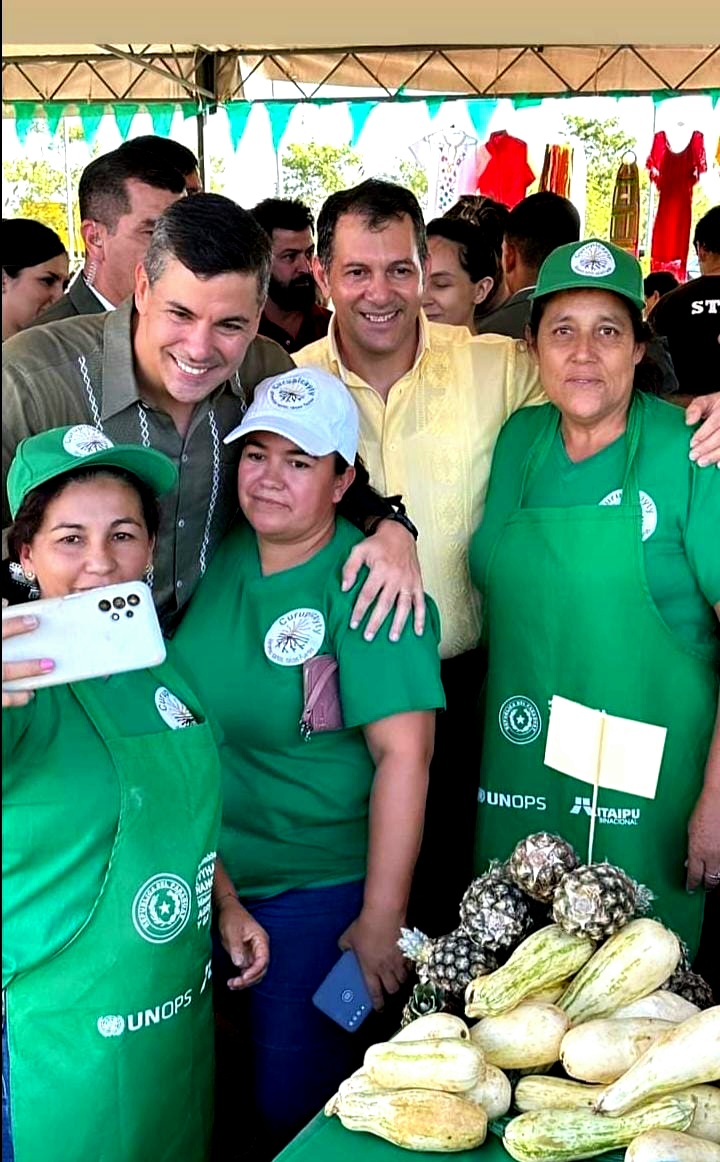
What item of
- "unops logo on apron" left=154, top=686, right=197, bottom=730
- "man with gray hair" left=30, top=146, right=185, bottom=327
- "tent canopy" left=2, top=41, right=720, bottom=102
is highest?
"tent canopy" left=2, top=41, right=720, bottom=102

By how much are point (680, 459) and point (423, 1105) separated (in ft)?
4.45

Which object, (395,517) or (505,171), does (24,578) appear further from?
(505,171)

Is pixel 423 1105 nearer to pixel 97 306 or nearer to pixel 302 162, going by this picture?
pixel 97 306

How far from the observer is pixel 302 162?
11.5 metres

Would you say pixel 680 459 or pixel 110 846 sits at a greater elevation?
pixel 680 459

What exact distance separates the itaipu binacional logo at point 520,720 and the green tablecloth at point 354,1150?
1094 millimetres

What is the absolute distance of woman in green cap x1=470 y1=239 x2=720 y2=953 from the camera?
2.33 m

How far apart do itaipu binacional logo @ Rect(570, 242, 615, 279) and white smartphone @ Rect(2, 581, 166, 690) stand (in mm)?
1373

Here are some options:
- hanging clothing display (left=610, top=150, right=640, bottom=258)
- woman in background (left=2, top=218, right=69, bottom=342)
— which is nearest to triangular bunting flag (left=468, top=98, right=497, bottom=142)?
hanging clothing display (left=610, top=150, right=640, bottom=258)

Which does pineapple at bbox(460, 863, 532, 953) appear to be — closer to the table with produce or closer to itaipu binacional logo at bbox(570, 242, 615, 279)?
the table with produce

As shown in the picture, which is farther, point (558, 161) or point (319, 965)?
point (558, 161)

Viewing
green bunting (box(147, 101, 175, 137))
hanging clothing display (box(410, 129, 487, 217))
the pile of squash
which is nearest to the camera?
the pile of squash

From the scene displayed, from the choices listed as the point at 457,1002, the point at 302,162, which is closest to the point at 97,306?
the point at 457,1002

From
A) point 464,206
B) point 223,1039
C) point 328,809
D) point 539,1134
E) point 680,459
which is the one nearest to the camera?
point 539,1134
